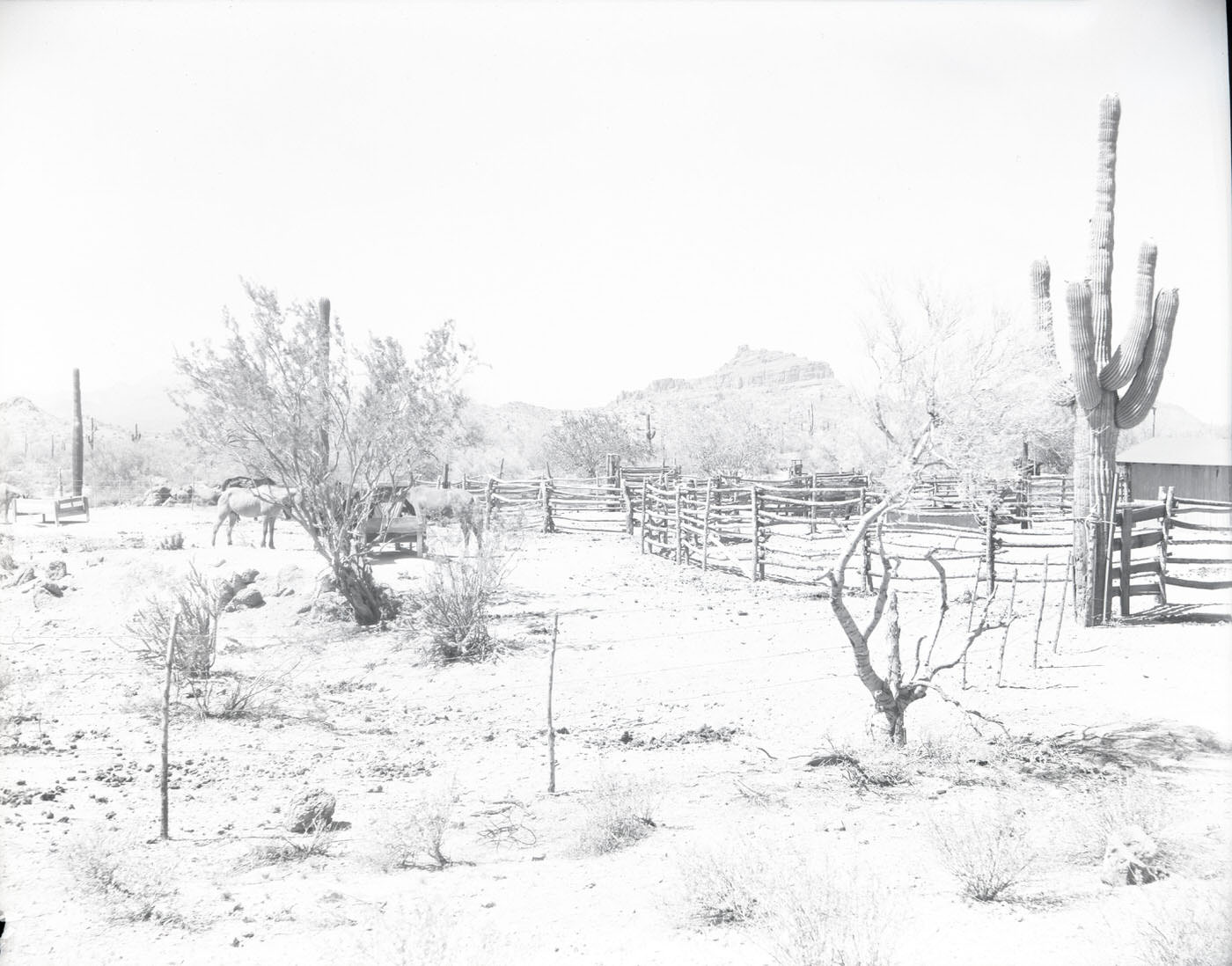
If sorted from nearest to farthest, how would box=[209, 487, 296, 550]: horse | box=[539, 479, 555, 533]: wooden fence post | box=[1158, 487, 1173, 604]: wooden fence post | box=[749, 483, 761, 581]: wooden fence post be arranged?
box=[1158, 487, 1173, 604]: wooden fence post, box=[749, 483, 761, 581]: wooden fence post, box=[209, 487, 296, 550]: horse, box=[539, 479, 555, 533]: wooden fence post

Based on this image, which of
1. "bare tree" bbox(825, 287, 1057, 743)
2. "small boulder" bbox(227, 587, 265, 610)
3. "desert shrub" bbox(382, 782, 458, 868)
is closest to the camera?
"desert shrub" bbox(382, 782, 458, 868)

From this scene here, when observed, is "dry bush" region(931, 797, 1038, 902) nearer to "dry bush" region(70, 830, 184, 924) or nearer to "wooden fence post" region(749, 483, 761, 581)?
"dry bush" region(70, 830, 184, 924)

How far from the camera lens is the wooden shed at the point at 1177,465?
25328 millimetres

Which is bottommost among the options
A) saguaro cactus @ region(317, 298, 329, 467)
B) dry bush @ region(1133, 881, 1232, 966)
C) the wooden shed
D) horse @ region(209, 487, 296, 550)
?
dry bush @ region(1133, 881, 1232, 966)

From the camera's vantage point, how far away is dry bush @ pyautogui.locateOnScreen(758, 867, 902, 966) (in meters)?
3.32

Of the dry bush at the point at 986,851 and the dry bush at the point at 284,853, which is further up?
the dry bush at the point at 986,851

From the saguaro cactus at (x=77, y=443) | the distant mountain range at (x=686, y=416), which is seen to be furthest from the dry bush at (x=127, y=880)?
the saguaro cactus at (x=77, y=443)

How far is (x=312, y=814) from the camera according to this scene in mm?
4828

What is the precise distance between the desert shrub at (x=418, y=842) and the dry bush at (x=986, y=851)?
7.86 ft

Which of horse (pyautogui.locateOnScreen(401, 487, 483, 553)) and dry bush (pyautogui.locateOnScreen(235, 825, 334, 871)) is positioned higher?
horse (pyautogui.locateOnScreen(401, 487, 483, 553))

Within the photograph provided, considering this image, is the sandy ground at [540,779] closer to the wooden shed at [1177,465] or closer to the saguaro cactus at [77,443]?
the saguaro cactus at [77,443]

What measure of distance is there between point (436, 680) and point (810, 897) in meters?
5.54

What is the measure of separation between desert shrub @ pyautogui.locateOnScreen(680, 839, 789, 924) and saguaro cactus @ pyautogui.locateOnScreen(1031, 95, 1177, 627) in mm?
7483

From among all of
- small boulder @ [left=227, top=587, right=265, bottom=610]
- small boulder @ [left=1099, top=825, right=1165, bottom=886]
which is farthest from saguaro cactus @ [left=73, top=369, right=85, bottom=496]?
small boulder @ [left=1099, top=825, right=1165, bottom=886]
